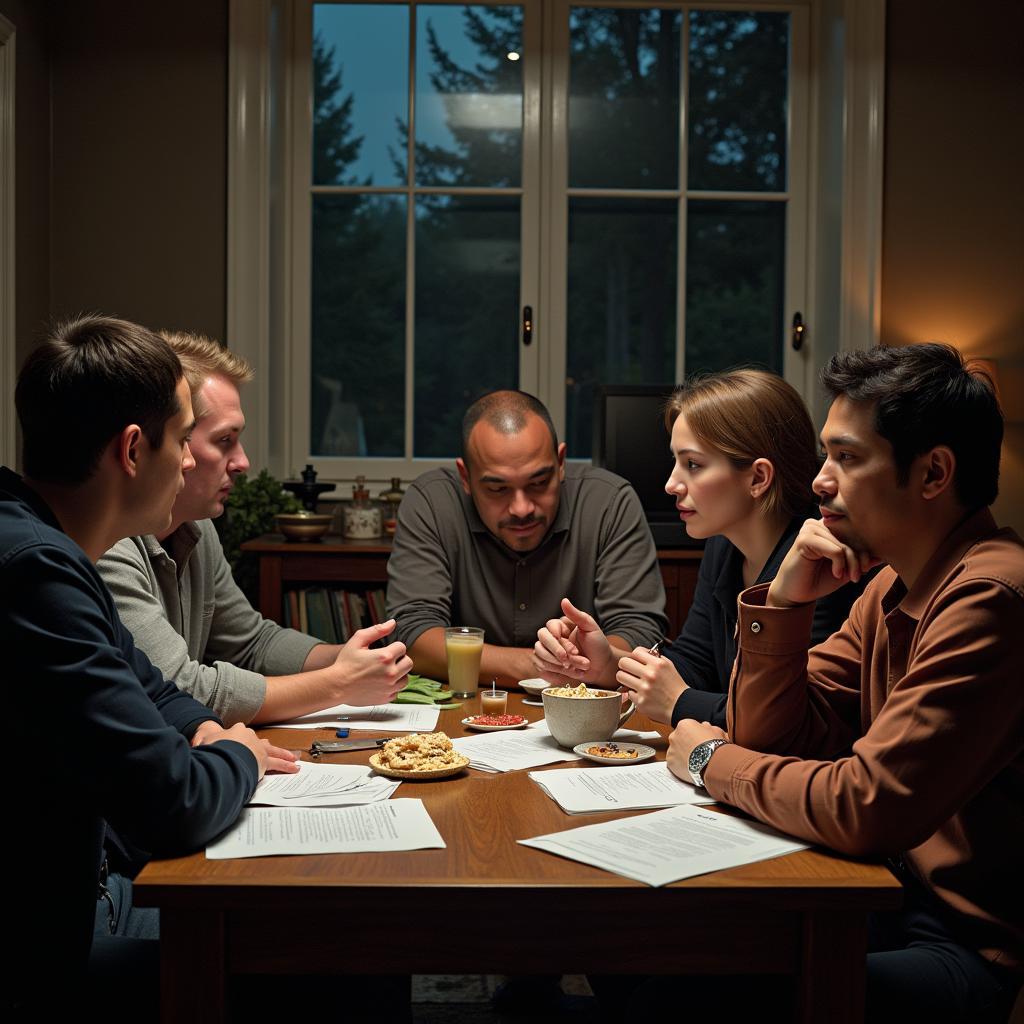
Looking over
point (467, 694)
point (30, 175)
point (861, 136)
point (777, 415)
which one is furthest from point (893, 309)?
point (30, 175)

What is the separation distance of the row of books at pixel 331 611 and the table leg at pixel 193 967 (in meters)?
2.62

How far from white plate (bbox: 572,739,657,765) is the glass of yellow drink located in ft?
1.56

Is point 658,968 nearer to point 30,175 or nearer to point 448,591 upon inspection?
point 448,591

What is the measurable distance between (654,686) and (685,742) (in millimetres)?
316

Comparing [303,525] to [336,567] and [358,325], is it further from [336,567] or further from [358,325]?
[358,325]

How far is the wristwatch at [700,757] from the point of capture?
1.42 meters

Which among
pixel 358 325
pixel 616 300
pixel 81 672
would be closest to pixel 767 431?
pixel 81 672

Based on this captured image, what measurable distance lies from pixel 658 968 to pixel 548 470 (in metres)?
1.64

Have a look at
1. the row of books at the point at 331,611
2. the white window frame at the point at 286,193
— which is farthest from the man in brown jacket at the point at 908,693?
the white window frame at the point at 286,193

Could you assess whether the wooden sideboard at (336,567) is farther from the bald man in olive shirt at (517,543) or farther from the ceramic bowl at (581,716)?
the ceramic bowl at (581,716)

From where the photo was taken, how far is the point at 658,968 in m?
1.14

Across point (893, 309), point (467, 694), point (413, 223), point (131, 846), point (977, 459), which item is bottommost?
point (131, 846)

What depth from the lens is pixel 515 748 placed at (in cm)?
167

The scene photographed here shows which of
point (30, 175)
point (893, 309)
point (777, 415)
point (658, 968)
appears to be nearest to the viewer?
point (658, 968)
